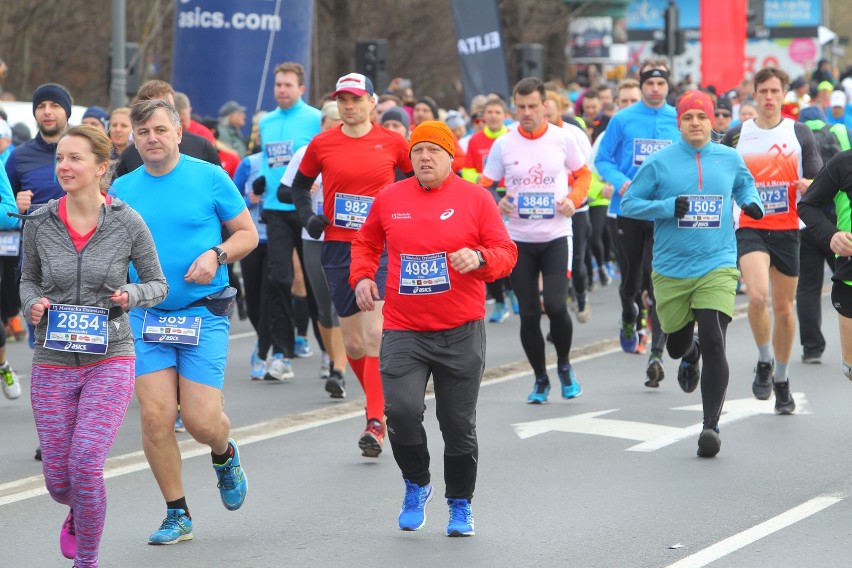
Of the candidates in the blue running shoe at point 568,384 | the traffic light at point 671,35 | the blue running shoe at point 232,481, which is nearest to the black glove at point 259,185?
the blue running shoe at point 568,384

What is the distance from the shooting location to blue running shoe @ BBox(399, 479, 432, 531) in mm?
7188

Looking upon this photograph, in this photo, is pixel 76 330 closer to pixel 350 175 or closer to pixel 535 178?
pixel 350 175

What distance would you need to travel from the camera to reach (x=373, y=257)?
7.40m

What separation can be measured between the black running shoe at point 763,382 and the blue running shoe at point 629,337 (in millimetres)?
2678

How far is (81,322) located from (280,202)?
5919 mm

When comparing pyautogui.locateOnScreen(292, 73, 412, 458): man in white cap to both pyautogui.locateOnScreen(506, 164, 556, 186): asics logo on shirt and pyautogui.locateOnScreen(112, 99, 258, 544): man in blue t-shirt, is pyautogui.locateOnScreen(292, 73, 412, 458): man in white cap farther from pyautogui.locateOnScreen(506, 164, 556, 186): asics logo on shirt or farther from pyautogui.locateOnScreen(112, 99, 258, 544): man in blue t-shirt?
pyautogui.locateOnScreen(112, 99, 258, 544): man in blue t-shirt

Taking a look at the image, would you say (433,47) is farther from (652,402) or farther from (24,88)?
(652,402)

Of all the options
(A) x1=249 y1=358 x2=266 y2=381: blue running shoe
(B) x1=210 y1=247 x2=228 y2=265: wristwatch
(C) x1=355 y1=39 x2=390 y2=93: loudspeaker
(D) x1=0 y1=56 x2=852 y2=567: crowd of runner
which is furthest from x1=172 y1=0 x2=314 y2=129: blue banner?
(B) x1=210 y1=247 x2=228 y2=265: wristwatch

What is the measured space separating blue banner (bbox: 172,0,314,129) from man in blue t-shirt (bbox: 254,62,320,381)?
7471 mm

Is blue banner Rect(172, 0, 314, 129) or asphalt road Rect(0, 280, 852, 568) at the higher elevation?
blue banner Rect(172, 0, 314, 129)

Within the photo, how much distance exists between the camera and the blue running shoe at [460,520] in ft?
23.4

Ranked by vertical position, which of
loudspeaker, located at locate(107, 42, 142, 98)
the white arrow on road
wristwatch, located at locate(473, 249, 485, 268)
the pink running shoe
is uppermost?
loudspeaker, located at locate(107, 42, 142, 98)

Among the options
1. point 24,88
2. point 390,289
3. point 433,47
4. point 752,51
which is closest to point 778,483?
point 390,289

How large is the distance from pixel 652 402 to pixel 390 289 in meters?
4.15
